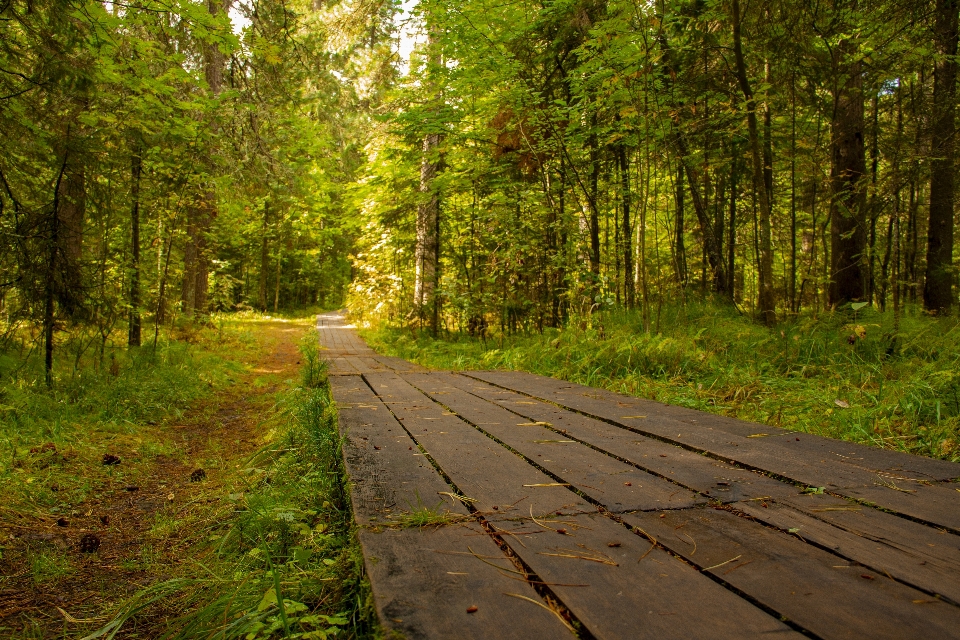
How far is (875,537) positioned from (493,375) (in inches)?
170

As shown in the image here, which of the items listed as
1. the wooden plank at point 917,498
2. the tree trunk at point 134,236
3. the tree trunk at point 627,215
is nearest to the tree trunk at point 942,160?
the tree trunk at point 627,215

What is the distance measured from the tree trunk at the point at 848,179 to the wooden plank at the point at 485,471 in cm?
634

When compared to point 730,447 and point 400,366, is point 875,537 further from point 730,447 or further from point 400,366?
point 400,366

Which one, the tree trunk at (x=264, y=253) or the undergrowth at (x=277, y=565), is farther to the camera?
the tree trunk at (x=264, y=253)

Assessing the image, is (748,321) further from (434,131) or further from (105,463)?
(105,463)

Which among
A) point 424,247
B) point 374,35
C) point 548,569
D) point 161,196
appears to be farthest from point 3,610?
point 374,35

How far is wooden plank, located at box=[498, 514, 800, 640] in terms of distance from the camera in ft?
3.57

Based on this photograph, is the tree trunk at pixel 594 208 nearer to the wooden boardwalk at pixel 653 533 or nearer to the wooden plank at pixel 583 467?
the wooden plank at pixel 583 467

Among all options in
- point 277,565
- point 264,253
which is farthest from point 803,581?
point 264,253

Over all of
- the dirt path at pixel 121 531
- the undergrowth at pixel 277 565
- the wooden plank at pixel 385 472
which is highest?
the wooden plank at pixel 385 472

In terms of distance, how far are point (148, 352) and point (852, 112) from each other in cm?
1073

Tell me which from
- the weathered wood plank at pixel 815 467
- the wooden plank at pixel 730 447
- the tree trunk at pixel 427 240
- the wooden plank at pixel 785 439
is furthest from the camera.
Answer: the tree trunk at pixel 427 240

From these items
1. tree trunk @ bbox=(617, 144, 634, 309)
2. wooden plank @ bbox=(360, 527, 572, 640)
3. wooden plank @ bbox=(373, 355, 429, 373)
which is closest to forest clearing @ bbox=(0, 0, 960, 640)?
wooden plank @ bbox=(360, 527, 572, 640)

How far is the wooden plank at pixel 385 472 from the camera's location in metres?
1.82
